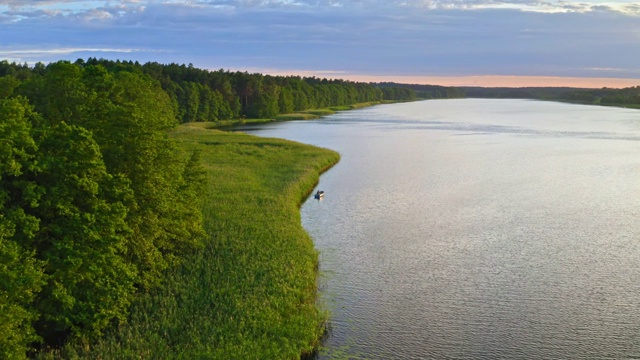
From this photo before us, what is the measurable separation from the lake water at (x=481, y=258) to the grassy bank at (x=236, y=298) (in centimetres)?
169

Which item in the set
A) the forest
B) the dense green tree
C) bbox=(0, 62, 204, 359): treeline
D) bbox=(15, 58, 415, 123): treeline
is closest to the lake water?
the forest

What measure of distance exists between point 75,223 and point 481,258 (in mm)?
22268

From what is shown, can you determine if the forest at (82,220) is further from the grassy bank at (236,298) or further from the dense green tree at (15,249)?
the grassy bank at (236,298)

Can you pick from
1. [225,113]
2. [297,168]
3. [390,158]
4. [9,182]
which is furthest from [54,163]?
[225,113]

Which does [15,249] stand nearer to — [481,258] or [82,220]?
[82,220]

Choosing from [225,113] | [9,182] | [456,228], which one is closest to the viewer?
[9,182]

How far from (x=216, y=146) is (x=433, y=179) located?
32476mm

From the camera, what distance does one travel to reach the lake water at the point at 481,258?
936 inches

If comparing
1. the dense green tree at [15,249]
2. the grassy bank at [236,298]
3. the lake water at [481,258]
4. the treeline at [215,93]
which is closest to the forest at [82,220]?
the dense green tree at [15,249]

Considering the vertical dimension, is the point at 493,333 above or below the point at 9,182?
below

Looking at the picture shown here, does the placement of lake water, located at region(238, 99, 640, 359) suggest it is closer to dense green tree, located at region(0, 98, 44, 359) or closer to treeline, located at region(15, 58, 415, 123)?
dense green tree, located at region(0, 98, 44, 359)

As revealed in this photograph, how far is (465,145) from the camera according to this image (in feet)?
300

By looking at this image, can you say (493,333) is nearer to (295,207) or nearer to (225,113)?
(295,207)

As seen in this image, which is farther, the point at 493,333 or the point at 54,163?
the point at 493,333
